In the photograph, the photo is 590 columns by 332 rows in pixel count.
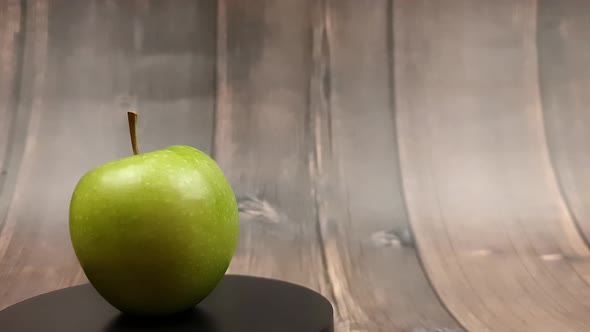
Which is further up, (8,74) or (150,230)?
(8,74)

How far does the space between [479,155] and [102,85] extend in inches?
26.2

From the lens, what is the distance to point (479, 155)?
1150 mm

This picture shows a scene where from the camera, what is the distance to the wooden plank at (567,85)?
3.73 feet

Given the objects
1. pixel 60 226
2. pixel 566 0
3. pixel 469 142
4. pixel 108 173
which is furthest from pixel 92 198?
pixel 566 0

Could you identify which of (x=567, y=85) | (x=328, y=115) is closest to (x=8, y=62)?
(x=328, y=115)

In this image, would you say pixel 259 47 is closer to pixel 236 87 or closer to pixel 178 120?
pixel 236 87

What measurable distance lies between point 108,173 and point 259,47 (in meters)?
0.67

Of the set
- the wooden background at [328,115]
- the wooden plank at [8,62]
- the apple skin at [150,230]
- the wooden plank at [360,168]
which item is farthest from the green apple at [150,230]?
the wooden plank at [8,62]

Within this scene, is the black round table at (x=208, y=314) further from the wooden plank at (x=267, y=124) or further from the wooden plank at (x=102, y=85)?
the wooden plank at (x=102, y=85)

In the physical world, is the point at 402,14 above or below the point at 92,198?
above

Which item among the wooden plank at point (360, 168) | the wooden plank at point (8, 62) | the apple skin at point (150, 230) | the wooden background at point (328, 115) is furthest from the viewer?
the wooden plank at point (8, 62)

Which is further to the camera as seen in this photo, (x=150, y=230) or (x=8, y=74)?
(x=8, y=74)

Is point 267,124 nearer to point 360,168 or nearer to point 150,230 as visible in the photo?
point 360,168

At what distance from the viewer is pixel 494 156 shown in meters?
1.15
